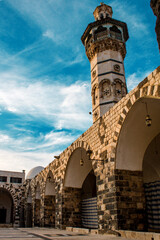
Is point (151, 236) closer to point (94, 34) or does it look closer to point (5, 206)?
point (94, 34)

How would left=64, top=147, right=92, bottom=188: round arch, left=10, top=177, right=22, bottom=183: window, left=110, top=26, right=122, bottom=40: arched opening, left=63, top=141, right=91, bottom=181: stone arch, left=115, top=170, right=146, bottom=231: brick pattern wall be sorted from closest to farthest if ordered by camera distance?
left=115, top=170, right=146, bottom=231: brick pattern wall
left=63, top=141, right=91, bottom=181: stone arch
left=64, top=147, right=92, bottom=188: round arch
left=110, top=26, right=122, bottom=40: arched opening
left=10, top=177, right=22, bottom=183: window

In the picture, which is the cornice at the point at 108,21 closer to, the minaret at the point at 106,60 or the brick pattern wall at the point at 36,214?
the minaret at the point at 106,60

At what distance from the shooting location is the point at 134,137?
7.21 meters

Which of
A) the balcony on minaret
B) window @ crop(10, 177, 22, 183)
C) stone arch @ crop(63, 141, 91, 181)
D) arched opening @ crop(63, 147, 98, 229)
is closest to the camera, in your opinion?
stone arch @ crop(63, 141, 91, 181)

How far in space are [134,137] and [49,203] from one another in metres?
9.43

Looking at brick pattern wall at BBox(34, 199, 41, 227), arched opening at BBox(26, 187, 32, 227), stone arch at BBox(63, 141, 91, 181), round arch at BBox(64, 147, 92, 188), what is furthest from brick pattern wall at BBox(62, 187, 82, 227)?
arched opening at BBox(26, 187, 32, 227)

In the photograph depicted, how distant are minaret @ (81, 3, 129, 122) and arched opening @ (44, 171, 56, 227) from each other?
5.16 m

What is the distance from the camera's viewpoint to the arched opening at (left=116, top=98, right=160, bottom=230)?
657cm

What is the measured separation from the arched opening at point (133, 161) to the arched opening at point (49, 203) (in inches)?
292

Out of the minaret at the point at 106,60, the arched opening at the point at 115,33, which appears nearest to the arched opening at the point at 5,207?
the minaret at the point at 106,60

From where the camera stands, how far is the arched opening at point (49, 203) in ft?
46.0

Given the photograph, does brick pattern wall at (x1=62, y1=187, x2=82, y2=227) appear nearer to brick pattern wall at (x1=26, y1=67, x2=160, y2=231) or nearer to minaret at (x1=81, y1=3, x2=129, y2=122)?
brick pattern wall at (x1=26, y1=67, x2=160, y2=231)

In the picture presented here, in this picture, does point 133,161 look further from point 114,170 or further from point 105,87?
point 105,87

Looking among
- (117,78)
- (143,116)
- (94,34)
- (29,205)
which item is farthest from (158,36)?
(29,205)
